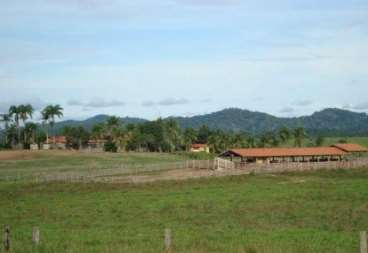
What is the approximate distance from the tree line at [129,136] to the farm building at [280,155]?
5574 centimetres

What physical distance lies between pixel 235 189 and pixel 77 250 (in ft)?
122

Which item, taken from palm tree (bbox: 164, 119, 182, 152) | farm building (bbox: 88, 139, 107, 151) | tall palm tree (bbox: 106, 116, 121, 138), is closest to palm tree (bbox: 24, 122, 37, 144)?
tall palm tree (bbox: 106, 116, 121, 138)

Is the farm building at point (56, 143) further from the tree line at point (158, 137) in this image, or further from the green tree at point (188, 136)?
the green tree at point (188, 136)

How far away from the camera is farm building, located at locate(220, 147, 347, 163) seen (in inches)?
3917

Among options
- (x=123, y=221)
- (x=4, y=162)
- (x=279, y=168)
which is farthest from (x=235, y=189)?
(x=4, y=162)

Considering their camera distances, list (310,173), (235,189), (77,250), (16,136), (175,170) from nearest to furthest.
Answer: (77,250) < (235,189) < (310,173) < (175,170) < (16,136)

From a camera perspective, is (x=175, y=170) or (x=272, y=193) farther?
(x=175, y=170)

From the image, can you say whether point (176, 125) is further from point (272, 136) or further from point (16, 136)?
point (16, 136)

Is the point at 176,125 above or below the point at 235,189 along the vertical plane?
above

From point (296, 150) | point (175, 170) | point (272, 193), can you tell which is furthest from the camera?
point (296, 150)

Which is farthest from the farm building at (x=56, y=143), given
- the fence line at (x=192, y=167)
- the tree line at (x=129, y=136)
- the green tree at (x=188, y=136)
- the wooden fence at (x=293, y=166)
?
the wooden fence at (x=293, y=166)

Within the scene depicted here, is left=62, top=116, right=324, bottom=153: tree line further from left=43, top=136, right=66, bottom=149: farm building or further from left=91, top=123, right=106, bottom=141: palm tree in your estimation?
left=43, top=136, right=66, bottom=149: farm building

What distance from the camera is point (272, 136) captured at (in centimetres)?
17200

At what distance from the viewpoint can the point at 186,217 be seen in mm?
34156
